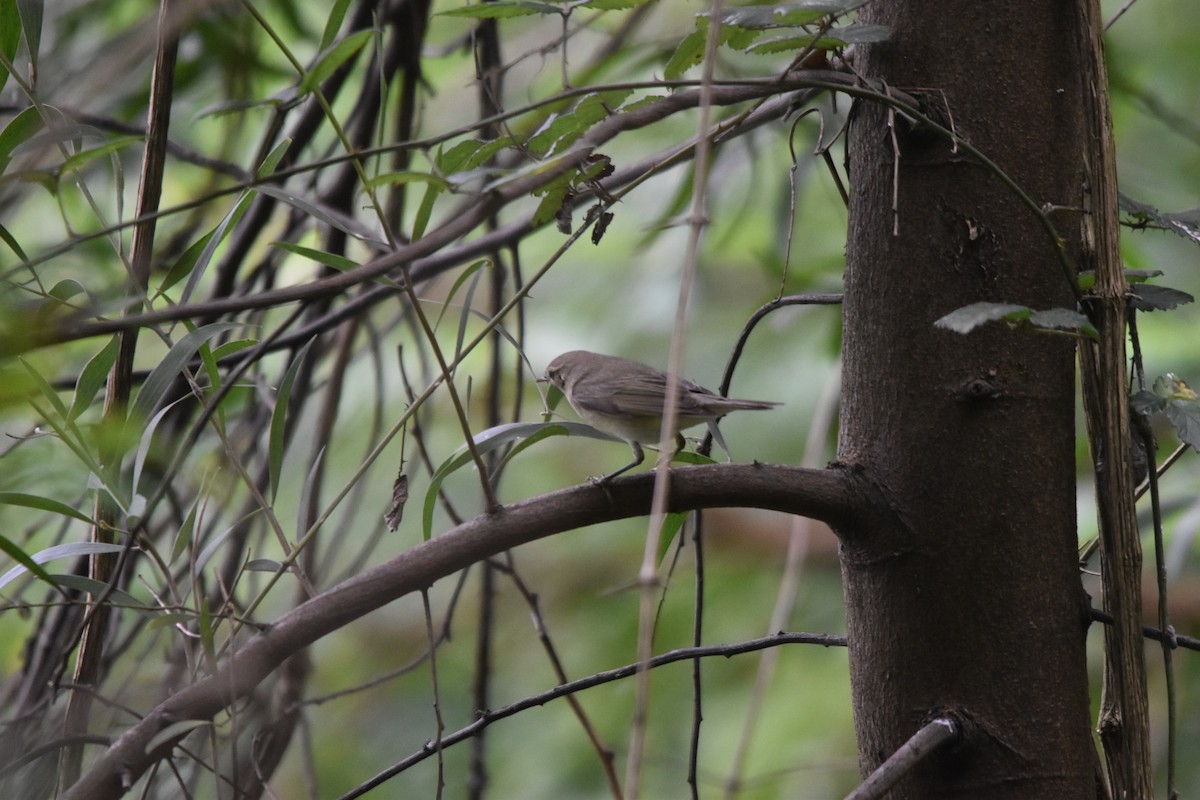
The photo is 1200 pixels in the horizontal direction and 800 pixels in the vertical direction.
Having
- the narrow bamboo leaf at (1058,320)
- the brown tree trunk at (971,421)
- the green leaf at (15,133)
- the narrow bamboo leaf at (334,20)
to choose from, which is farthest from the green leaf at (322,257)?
the narrow bamboo leaf at (1058,320)

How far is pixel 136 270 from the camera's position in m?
1.38

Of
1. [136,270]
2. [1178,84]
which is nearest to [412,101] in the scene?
[136,270]

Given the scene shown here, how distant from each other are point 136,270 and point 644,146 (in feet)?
Answer: 9.41

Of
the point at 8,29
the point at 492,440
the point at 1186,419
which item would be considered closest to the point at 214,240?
the point at 8,29

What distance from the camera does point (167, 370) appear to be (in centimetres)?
132

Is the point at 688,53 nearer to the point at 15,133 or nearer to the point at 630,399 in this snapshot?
the point at 15,133

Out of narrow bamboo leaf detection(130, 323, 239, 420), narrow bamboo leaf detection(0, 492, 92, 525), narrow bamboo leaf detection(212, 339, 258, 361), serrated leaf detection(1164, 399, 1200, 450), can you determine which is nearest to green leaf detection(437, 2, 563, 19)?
narrow bamboo leaf detection(130, 323, 239, 420)

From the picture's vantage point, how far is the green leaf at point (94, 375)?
1398 millimetres

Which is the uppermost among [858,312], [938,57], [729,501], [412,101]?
[412,101]

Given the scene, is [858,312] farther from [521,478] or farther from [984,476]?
[521,478]

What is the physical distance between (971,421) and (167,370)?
97 centimetres

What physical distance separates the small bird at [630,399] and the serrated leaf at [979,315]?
0.99 m

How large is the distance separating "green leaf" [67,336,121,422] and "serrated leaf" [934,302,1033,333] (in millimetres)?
1038

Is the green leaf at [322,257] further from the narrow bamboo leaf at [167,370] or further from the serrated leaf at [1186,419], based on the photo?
the serrated leaf at [1186,419]
